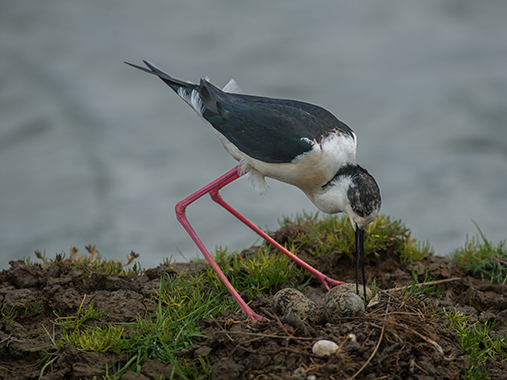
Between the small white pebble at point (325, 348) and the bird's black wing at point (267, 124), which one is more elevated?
the bird's black wing at point (267, 124)

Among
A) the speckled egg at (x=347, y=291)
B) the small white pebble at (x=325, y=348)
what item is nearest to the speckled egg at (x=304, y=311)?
the speckled egg at (x=347, y=291)

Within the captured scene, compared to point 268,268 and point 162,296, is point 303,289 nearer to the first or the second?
point 268,268

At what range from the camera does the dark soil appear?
10.0ft

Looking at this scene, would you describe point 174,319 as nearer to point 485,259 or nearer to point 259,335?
point 259,335

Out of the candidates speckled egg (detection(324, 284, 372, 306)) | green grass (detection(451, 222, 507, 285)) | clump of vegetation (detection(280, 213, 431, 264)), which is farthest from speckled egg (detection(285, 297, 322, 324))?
green grass (detection(451, 222, 507, 285))

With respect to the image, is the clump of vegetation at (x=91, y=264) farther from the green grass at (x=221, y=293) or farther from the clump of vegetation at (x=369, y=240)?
the clump of vegetation at (x=369, y=240)

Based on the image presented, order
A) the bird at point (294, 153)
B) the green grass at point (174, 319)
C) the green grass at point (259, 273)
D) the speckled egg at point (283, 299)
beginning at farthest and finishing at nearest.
Answer: the green grass at point (259, 273) → the bird at point (294, 153) → the speckled egg at point (283, 299) → the green grass at point (174, 319)

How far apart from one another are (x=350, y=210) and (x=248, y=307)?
1113 millimetres

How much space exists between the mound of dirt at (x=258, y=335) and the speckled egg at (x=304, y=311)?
134mm

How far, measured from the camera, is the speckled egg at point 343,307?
340 cm

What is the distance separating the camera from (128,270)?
463 centimetres

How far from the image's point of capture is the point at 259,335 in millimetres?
3186

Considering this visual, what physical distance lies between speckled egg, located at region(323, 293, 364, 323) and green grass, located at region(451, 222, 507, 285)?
1.86 m

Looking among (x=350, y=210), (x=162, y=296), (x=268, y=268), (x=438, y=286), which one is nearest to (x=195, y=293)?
(x=162, y=296)
